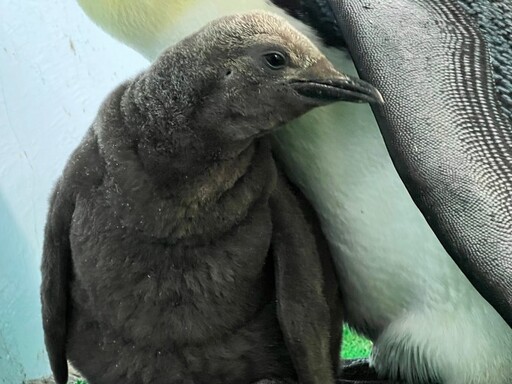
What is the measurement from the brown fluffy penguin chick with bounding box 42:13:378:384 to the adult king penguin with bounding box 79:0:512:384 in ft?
0.25

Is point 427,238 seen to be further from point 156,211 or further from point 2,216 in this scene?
point 2,216

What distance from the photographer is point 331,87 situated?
59cm

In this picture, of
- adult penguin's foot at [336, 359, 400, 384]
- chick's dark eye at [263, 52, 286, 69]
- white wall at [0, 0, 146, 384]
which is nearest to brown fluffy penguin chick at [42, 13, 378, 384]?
chick's dark eye at [263, 52, 286, 69]

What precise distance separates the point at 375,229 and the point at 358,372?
0.24 m

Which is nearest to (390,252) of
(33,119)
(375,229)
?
(375,229)

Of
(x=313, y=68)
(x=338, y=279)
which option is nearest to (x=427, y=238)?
(x=338, y=279)

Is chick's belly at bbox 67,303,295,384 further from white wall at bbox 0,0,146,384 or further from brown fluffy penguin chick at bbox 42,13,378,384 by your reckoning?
white wall at bbox 0,0,146,384

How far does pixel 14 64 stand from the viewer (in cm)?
129

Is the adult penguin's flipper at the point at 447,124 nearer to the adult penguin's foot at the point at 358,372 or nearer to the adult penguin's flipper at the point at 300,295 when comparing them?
the adult penguin's flipper at the point at 300,295

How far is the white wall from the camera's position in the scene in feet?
3.99

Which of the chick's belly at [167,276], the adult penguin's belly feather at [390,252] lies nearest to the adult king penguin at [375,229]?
the adult penguin's belly feather at [390,252]

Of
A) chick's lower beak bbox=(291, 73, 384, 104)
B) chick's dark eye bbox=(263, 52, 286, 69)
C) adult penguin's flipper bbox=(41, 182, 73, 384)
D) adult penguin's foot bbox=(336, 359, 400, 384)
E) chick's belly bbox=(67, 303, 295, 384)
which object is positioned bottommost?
adult penguin's foot bbox=(336, 359, 400, 384)

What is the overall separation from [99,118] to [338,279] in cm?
30

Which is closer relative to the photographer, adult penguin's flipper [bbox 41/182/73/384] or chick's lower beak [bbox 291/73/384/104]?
chick's lower beak [bbox 291/73/384/104]
